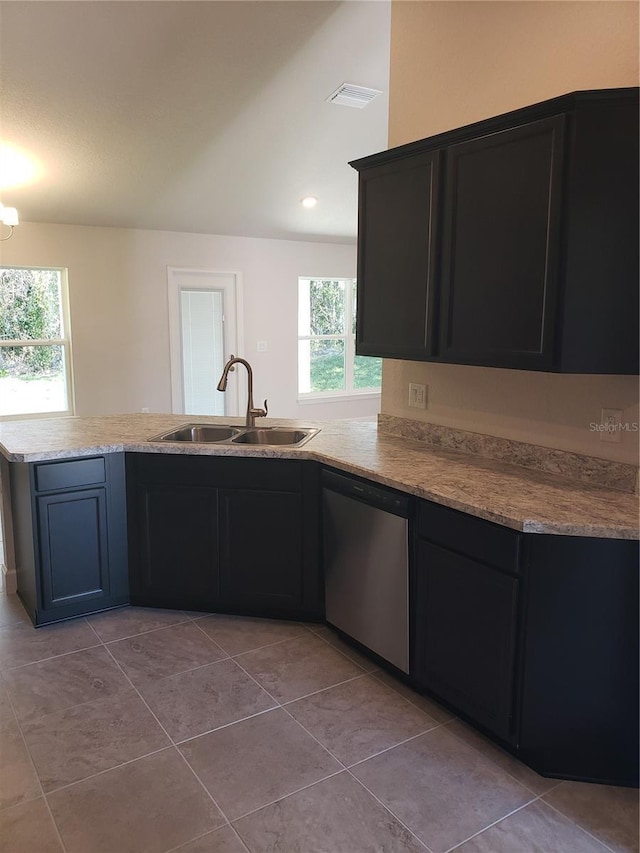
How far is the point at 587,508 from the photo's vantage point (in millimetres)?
1979

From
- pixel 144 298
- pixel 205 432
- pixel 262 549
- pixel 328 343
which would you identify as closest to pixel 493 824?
pixel 262 549

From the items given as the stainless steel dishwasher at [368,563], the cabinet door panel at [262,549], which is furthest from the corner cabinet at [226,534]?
the stainless steel dishwasher at [368,563]

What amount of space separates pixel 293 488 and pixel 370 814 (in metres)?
1.33

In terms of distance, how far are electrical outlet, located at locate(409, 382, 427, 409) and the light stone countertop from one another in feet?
0.58

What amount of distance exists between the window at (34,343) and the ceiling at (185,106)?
2.03 ft

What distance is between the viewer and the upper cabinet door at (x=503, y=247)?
2043 mm

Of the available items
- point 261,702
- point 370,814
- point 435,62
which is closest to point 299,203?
point 435,62

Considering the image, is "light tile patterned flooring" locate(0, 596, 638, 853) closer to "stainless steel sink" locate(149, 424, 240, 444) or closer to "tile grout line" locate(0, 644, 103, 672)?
"tile grout line" locate(0, 644, 103, 672)

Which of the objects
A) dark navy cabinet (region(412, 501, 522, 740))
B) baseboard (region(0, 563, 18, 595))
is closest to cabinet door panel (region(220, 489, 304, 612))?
dark navy cabinet (region(412, 501, 522, 740))

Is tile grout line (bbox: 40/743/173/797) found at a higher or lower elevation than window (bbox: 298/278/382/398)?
lower

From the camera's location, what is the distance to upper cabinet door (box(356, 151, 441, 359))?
Result: 249 centimetres

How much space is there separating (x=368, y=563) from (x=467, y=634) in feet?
1.69

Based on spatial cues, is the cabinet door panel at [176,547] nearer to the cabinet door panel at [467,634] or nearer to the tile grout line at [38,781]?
the tile grout line at [38,781]

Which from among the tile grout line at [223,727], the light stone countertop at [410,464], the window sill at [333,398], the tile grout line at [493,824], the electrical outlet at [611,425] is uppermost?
the electrical outlet at [611,425]
